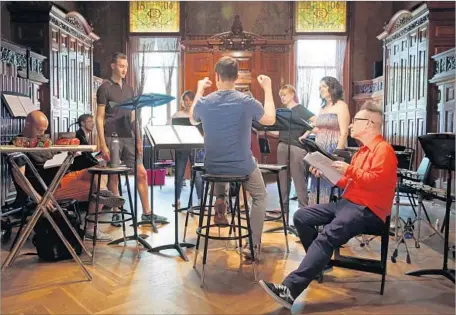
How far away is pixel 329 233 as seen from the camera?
255cm

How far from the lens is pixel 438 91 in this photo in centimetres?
645

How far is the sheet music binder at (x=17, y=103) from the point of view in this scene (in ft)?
16.5

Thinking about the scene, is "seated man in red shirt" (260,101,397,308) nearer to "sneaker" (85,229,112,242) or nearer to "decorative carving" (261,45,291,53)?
"sneaker" (85,229,112,242)

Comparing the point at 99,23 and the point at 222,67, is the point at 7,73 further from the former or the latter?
the point at 99,23

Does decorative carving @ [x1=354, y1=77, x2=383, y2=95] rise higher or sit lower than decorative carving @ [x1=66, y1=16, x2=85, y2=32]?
lower

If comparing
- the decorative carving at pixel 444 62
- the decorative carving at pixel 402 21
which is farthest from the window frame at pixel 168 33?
the decorative carving at pixel 444 62

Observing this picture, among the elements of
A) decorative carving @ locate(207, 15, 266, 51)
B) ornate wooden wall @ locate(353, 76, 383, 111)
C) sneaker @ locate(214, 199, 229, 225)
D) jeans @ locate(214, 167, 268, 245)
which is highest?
decorative carving @ locate(207, 15, 266, 51)

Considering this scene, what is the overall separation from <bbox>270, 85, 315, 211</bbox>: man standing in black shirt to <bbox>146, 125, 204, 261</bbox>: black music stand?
106 cm

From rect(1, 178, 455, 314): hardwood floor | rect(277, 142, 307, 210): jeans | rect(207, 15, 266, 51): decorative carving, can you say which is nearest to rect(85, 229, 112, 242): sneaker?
rect(1, 178, 455, 314): hardwood floor

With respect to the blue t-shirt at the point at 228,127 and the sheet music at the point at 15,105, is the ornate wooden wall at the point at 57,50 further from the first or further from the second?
the blue t-shirt at the point at 228,127

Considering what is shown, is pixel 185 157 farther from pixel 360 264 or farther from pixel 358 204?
pixel 358 204

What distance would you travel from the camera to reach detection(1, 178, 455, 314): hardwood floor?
2492 millimetres

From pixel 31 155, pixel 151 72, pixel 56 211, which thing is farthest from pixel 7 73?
pixel 151 72

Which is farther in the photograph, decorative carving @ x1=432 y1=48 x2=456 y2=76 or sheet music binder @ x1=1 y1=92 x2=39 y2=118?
decorative carving @ x1=432 y1=48 x2=456 y2=76
